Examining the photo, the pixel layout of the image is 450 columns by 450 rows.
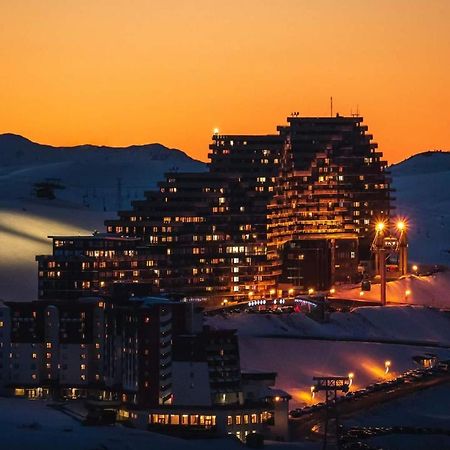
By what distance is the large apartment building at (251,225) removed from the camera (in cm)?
12975

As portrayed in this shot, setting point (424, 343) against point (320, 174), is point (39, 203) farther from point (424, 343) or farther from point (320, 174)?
point (424, 343)

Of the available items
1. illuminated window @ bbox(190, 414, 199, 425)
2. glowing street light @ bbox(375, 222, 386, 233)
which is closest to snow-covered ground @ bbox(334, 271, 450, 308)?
glowing street light @ bbox(375, 222, 386, 233)

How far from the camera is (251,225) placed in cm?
14575

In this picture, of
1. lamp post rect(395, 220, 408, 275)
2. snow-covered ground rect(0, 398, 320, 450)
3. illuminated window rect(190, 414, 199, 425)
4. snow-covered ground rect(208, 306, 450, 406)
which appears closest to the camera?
snow-covered ground rect(0, 398, 320, 450)

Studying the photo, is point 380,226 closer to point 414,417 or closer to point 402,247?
point 402,247

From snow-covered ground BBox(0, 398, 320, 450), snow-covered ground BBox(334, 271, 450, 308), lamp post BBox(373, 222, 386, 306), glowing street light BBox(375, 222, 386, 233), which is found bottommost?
snow-covered ground BBox(0, 398, 320, 450)

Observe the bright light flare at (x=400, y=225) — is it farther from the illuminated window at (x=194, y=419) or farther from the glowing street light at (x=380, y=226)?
the illuminated window at (x=194, y=419)

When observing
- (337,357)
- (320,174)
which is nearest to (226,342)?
(337,357)

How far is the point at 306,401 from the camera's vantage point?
10200 cm

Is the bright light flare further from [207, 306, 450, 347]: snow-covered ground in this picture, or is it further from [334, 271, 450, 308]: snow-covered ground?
[207, 306, 450, 347]: snow-covered ground

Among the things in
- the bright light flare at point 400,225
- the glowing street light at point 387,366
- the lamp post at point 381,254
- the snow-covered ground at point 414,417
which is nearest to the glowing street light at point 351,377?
the glowing street light at point 387,366

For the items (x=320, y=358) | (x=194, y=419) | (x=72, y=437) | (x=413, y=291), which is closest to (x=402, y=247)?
(x=413, y=291)

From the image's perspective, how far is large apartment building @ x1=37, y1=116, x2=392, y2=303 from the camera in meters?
130

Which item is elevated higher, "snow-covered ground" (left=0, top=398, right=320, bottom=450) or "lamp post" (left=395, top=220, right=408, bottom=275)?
"lamp post" (left=395, top=220, right=408, bottom=275)
